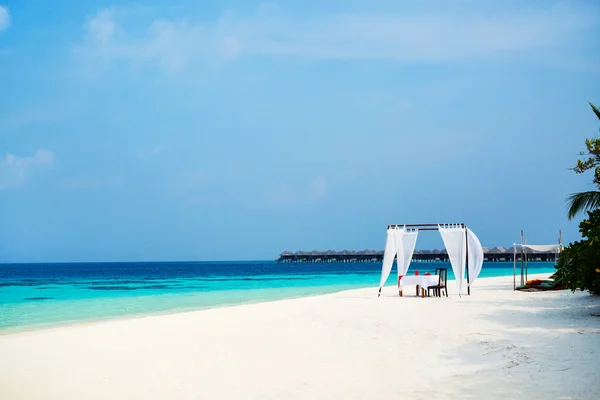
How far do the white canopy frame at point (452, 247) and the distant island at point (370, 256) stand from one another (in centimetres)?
7976

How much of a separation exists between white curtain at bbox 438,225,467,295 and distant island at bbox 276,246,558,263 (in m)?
80.0

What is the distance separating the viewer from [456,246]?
15023mm

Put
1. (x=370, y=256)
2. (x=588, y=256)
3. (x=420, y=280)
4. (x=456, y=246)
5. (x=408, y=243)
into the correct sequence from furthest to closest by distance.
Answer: (x=370, y=256) < (x=408, y=243) < (x=456, y=246) < (x=420, y=280) < (x=588, y=256)

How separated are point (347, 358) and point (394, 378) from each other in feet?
3.81

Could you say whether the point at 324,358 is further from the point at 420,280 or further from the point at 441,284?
the point at 441,284

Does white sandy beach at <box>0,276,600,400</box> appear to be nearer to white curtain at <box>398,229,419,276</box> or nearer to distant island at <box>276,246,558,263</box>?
white curtain at <box>398,229,419,276</box>

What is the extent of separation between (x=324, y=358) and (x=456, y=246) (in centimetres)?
866

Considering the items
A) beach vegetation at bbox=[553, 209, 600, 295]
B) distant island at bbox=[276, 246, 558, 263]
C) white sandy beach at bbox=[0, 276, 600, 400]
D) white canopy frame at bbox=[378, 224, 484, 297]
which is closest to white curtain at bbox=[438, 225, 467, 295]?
white canopy frame at bbox=[378, 224, 484, 297]

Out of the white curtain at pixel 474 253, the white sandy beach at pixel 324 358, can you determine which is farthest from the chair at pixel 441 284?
the white sandy beach at pixel 324 358

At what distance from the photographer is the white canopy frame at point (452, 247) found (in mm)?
14922

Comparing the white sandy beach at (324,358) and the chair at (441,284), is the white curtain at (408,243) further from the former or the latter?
the white sandy beach at (324,358)

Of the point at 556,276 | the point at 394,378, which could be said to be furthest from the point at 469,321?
the point at 556,276

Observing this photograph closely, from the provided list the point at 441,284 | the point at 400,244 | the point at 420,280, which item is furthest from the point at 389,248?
the point at 441,284

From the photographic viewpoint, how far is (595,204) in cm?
1541
